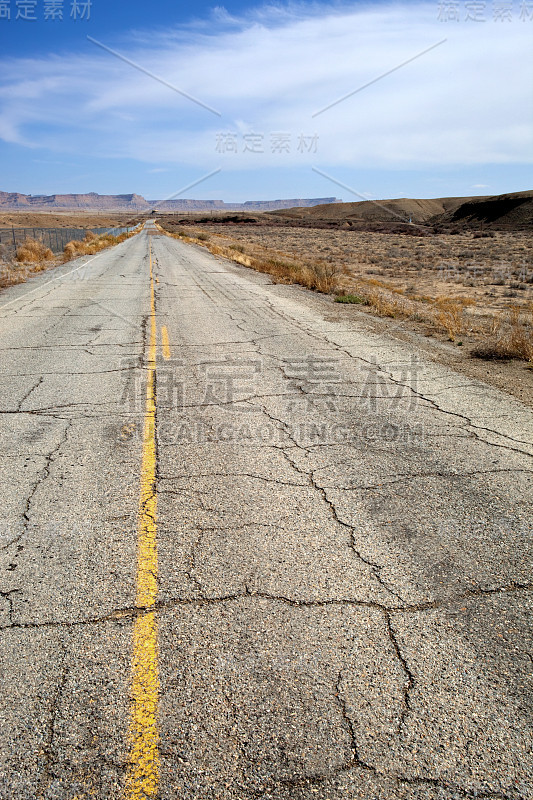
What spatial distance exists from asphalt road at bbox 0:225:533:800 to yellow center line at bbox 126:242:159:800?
0.04 ft

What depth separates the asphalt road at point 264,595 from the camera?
2252mm

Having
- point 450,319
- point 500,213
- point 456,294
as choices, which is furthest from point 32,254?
point 500,213

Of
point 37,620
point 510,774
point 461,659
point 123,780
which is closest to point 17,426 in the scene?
point 37,620

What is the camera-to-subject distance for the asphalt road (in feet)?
7.39

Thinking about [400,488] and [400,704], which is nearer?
[400,704]

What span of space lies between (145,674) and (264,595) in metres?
0.82

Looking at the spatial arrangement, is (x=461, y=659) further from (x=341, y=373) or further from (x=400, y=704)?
(x=341, y=373)

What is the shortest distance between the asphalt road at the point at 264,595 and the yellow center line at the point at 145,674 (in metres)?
0.01

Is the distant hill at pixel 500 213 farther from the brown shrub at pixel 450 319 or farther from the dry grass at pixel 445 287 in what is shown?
the brown shrub at pixel 450 319

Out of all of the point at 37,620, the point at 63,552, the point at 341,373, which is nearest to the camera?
the point at 37,620

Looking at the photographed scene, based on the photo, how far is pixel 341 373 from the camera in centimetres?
830

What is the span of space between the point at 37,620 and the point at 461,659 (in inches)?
86.0

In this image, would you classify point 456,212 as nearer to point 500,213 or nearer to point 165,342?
point 500,213

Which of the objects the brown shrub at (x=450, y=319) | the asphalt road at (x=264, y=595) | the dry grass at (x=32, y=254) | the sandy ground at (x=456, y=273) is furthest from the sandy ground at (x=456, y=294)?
the dry grass at (x=32, y=254)
